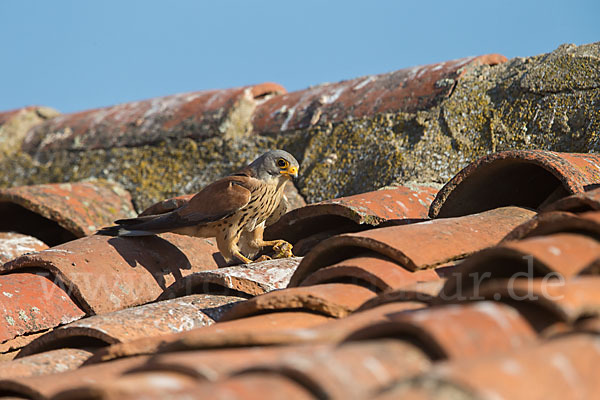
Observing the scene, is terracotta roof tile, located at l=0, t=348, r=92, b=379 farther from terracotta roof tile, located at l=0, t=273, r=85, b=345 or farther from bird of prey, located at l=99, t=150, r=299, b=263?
bird of prey, located at l=99, t=150, r=299, b=263

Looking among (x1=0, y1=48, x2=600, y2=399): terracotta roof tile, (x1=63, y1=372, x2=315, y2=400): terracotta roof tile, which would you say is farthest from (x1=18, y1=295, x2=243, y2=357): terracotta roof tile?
(x1=63, y1=372, x2=315, y2=400): terracotta roof tile

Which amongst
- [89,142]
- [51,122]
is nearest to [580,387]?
[89,142]

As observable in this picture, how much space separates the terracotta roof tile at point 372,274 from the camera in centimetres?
217

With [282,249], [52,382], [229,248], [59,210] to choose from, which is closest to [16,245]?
[59,210]

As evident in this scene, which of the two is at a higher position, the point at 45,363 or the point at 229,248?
the point at 229,248

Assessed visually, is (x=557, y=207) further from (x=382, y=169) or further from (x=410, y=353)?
(x=382, y=169)

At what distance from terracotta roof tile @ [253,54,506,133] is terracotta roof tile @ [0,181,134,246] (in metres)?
1.47

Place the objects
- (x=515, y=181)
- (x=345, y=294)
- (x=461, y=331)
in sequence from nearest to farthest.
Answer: (x=461, y=331) → (x=345, y=294) → (x=515, y=181)

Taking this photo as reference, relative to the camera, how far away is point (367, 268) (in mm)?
2209

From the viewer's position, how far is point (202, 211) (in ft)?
13.2

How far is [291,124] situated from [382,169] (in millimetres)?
1211

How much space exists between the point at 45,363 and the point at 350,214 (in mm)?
1675

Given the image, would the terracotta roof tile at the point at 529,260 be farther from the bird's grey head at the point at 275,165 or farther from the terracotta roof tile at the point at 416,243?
the bird's grey head at the point at 275,165

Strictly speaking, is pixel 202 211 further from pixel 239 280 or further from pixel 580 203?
pixel 580 203
